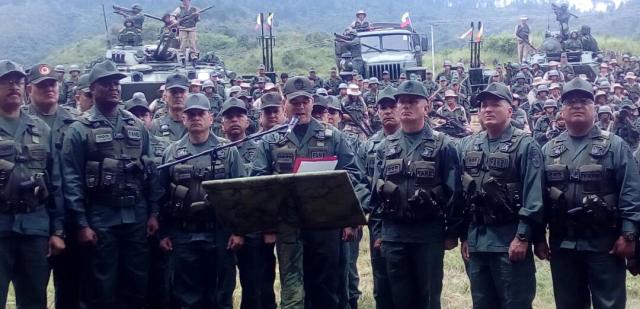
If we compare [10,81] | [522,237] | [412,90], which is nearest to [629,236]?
[522,237]

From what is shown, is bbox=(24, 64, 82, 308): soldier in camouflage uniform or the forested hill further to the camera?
the forested hill

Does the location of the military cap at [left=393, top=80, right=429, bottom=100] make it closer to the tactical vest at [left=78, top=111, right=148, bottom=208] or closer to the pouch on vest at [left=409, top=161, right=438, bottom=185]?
the pouch on vest at [left=409, top=161, right=438, bottom=185]

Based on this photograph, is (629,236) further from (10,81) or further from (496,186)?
(10,81)

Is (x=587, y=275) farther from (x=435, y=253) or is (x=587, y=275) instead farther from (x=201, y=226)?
(x=201, y=226)

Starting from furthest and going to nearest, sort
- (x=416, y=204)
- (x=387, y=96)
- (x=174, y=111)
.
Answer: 1. (x=174, y=111)
2. (x=387, y=96)
3. (x=416, y=204)

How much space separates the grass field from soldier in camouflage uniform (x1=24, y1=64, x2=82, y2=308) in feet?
4.53

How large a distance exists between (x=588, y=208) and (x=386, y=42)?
55.1 ft

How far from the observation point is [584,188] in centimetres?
537

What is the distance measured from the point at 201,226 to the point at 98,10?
59492 mm

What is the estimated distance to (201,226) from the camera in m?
6.05

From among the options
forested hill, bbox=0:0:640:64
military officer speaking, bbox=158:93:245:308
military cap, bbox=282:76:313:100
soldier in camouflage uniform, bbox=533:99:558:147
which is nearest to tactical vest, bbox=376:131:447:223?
military cap, bbox=282:76:313:100

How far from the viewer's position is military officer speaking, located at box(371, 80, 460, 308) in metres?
5.73

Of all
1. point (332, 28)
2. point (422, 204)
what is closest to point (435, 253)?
point (422, 204)

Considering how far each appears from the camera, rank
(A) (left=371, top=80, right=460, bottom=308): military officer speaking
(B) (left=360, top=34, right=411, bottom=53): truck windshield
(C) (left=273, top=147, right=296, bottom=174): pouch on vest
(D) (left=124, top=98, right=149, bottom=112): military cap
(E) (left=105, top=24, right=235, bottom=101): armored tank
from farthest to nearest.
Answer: (B) (left=360, top=34, right=411, bottom=53): truck windshield < (E) (left=105, top=24, right=235, bottom=101): armored tank < (D) (left=124, top=98, right=149, bottom=112): military cap < (C) (left=273, top=147, right=296, bottom=174): pouch on vest < (A) (left=371, top=80, right=460, bottom=308): military officer speaking
